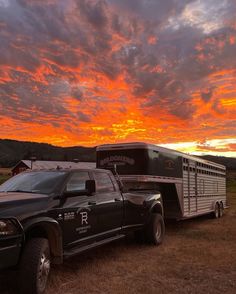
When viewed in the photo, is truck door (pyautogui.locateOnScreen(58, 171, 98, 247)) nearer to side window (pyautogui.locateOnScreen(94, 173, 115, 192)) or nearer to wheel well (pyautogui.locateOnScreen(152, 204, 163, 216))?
side window (pyautogui.locateOnScreen(94, 173, 115, 192))

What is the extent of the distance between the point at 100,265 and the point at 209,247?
353cm

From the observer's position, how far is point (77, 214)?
7277mm

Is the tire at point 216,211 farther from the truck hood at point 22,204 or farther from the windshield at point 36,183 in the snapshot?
the truck hood at point 22,204

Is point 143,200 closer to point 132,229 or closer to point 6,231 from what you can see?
point 132,229

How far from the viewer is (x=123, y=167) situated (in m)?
12.8

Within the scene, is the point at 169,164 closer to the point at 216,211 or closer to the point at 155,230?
the point at 155,230

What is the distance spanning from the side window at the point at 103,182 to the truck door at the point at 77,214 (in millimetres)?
379

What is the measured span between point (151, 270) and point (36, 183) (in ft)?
9.01

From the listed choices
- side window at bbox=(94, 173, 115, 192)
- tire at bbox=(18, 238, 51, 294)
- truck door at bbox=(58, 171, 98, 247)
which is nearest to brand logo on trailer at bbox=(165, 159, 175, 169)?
side window at bbox=(94, 173, 115, 192)

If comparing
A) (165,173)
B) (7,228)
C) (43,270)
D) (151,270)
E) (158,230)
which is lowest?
(151,270)

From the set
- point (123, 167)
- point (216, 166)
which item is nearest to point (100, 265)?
point (123, 167)

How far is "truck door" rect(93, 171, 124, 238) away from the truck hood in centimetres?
175

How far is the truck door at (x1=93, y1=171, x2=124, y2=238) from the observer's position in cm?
822

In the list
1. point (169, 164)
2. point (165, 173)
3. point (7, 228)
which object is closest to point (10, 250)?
point (7, 228)
